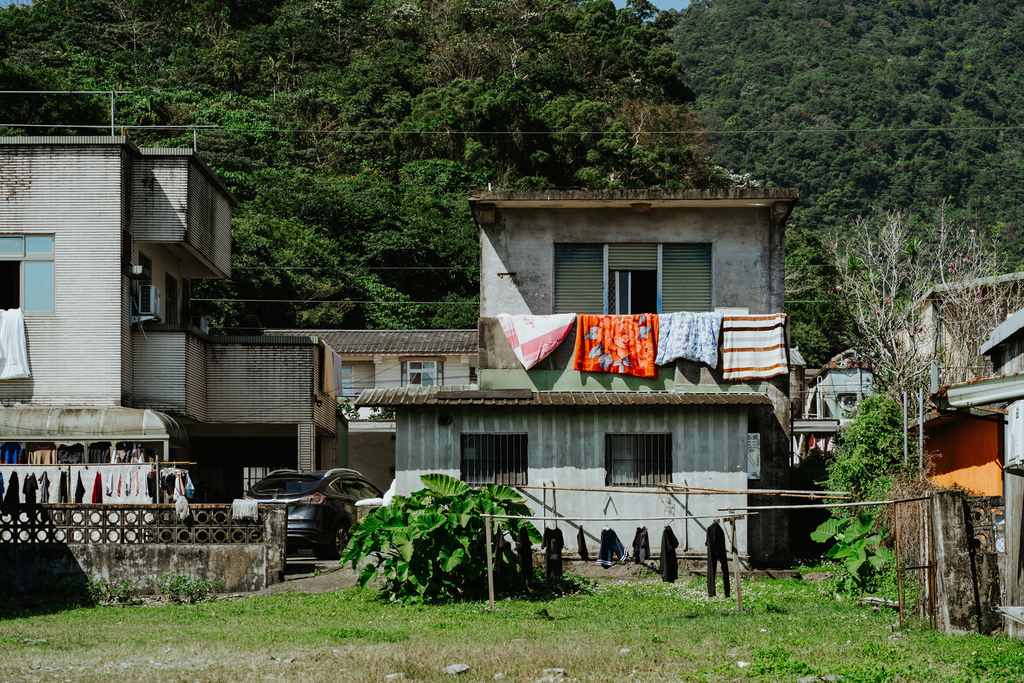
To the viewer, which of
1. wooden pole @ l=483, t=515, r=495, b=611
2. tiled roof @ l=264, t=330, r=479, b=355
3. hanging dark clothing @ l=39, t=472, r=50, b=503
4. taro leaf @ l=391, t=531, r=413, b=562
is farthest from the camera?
tiled roof @ l=264, t=330, r=479, b=355

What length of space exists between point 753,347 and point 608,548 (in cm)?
526

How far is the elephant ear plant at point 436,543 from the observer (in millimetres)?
16844

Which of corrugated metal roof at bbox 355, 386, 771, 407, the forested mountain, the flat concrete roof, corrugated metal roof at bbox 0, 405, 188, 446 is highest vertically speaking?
the forested mountain

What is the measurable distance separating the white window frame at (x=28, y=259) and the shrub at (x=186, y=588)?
7799mm

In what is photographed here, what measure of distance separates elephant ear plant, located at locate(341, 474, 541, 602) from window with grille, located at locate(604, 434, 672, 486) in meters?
3.24

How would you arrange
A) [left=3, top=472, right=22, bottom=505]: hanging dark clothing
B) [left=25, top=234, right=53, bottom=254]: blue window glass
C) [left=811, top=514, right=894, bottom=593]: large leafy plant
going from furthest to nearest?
[left=25, top=234, right=53, bottom=254]: blue window glass
[left=3, top=472, right=22, bottom=505]: hanging dark clothing
[left=811, top=514, right=894, bottom=593]: large leafy plant

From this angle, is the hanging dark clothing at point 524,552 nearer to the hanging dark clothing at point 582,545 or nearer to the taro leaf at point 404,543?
the hanging dark clothing at point 582,545

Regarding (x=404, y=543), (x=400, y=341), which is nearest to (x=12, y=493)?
(x=404, y=543)

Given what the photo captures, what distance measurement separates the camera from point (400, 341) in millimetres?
41469

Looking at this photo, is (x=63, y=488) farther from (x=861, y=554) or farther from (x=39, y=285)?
(x=861, y=554)

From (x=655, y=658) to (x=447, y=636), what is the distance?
2.93m

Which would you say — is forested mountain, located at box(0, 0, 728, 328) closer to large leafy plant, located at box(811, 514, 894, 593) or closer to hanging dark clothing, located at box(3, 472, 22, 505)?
hanging dark clothing, located at box(3, 472, 22, 505)

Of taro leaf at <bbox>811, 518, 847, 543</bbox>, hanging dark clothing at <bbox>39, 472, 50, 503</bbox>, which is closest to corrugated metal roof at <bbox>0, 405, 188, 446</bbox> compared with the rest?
hanging dark clothing at <bbox>39, 472, 50, 503</bbox>

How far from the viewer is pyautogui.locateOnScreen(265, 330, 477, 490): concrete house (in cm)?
4006
